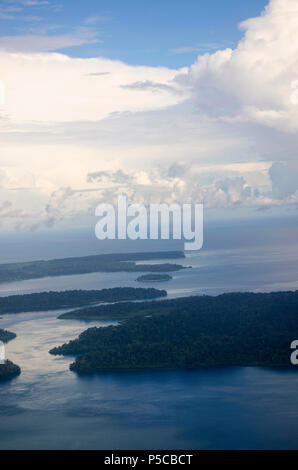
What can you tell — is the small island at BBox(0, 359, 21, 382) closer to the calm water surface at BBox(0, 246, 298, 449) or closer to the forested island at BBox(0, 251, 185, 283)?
the calm water surface at BBox(0, 246, 298, 449)

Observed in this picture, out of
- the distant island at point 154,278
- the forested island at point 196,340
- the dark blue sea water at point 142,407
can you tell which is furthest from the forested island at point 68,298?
the dark blue sea water at point 142,407

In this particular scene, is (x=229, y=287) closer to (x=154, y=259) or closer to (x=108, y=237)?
(x=154, y=259)

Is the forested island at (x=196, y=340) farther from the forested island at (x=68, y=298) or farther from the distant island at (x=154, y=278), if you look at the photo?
the distant island at (x=154, y=278)

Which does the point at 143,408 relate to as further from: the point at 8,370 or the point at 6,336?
the point at 6,336

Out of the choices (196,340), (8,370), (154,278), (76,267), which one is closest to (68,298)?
(154,278)

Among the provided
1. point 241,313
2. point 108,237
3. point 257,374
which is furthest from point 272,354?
point 108,237

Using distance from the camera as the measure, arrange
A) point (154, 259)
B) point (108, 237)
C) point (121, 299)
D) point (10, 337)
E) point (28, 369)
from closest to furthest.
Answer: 1. point (28, 369)
2. point (10, 337)
3. point (121, 299)
4. point (154, 259)
5. point (108, 237)

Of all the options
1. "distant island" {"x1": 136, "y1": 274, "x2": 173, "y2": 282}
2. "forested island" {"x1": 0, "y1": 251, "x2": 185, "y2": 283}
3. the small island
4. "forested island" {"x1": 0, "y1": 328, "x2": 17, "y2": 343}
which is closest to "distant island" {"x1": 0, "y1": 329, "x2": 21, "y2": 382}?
the small island
